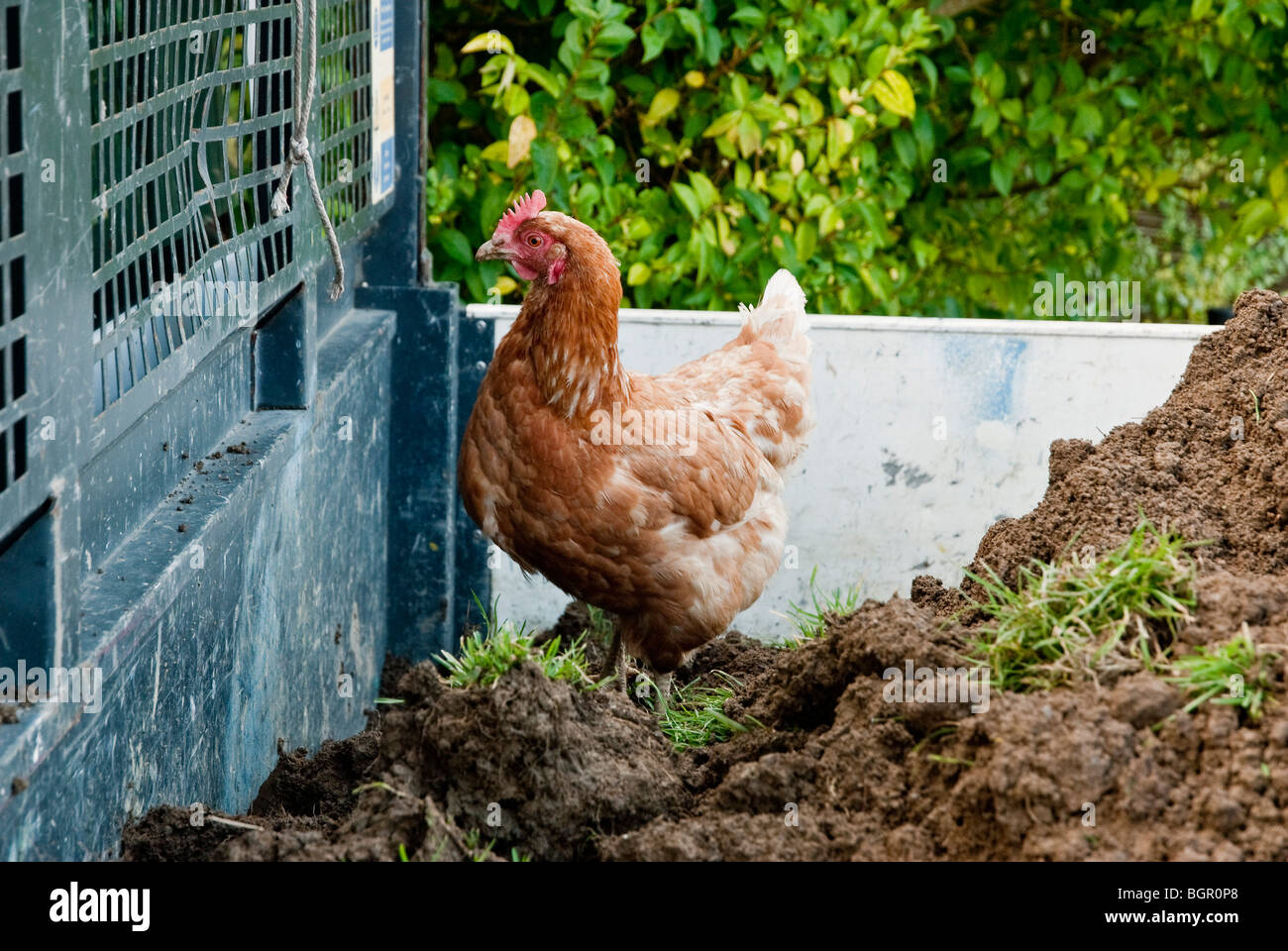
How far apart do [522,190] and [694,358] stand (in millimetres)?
1187

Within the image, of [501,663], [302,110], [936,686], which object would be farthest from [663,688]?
[302,110]

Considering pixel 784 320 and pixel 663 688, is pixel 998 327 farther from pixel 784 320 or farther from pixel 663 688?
pixel 663 688

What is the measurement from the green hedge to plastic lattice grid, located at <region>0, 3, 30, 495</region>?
3514 millimetres

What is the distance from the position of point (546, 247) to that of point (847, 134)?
247 centimetres

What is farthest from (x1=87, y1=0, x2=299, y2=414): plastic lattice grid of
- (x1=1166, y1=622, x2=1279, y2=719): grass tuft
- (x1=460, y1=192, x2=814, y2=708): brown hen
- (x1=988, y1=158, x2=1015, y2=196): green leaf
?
(x1=988, y1=158, x2=1015, y2=196): green leaf

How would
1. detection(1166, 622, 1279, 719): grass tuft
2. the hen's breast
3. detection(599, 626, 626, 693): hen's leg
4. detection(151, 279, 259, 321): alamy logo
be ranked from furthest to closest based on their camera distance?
detection(599, 626, 626, 693): hen's leg → the hen's breast → detection(151, 279, 259, 321): alamy logo → detection(1166, 622, 1279, 719): grass tuft

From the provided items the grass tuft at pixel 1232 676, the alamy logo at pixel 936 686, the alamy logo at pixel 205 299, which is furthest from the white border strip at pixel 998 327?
the grass tuft at pixel 1232 676

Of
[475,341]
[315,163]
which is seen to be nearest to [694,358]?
[475,341]

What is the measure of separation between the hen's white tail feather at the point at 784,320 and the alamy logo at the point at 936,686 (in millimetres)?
2236

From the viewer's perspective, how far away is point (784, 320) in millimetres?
4578

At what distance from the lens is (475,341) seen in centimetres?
504

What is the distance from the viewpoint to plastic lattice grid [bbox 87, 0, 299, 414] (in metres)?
2.35

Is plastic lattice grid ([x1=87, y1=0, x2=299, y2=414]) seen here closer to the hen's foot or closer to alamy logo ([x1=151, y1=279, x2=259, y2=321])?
alamy logo ([x1=151, y1=279, x2=259, y2=321])
